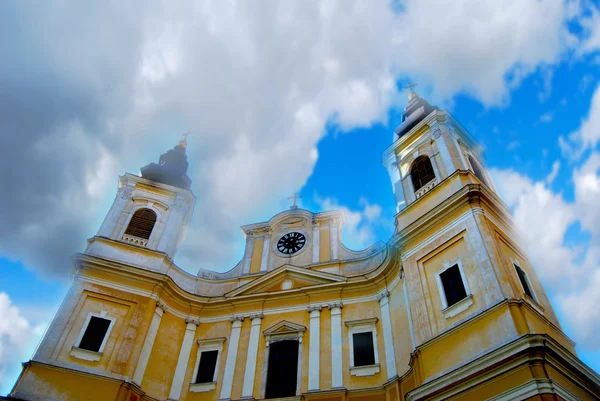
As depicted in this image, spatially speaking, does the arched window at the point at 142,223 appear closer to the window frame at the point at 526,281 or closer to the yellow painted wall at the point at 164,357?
the yellow painted wall at the point at 164,357

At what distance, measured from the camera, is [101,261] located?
55.3ft

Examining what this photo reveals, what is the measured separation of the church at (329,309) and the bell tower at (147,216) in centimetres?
6

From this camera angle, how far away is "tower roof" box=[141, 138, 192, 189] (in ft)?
73.5

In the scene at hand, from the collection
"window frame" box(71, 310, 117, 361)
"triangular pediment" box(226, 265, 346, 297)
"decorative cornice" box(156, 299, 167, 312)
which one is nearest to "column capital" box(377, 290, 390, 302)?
"triangular pediment" box(226, 265, 346, 297)

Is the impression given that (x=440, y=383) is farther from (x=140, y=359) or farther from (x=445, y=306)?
(x=140, y=359)

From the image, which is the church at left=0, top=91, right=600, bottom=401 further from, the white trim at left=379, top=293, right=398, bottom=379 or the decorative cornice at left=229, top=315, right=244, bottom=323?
the decorative cornice at left=229, top=315, right=244, bottom=323

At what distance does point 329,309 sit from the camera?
1670cm

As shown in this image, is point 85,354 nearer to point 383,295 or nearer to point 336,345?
point 336,345

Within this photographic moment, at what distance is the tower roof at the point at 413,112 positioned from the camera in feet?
65.6

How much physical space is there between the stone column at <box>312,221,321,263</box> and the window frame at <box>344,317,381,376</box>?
Result: 3440 mm

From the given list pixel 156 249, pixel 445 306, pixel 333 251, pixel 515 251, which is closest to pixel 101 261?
pixel 156 249

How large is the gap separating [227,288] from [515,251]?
410 inches

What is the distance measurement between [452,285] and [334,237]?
23.6ft

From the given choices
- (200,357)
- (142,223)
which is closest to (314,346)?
(200,357)
